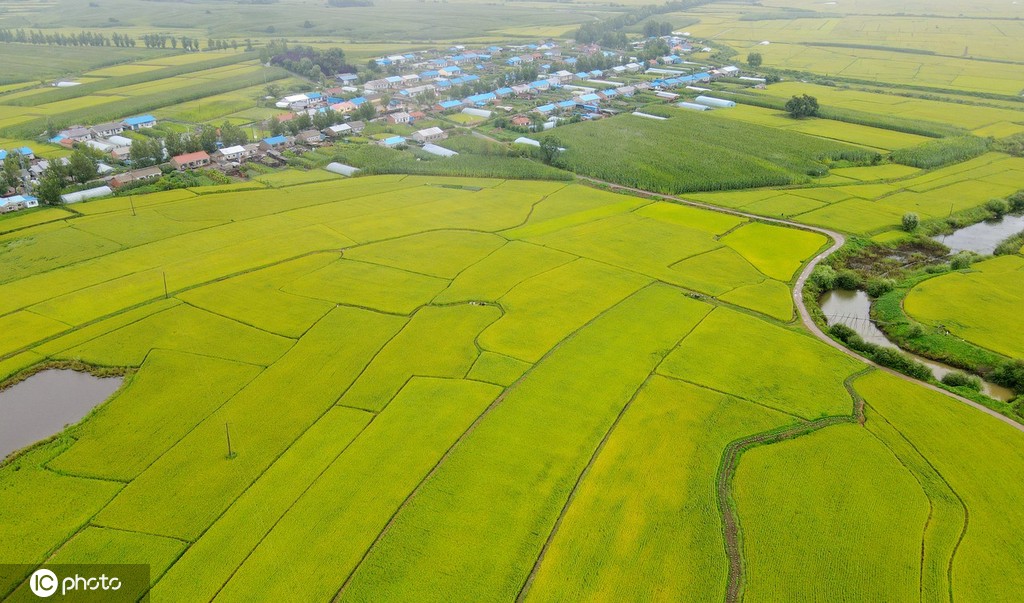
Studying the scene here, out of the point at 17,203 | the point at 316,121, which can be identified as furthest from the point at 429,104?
the point at 17,203

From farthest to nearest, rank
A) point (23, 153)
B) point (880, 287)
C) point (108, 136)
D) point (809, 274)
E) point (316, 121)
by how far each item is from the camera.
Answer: point (316, 121) < point (108, 136) < point (23, 153) < point (809, 274) < point (880, 287)

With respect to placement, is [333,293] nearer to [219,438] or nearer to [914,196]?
[219,438]

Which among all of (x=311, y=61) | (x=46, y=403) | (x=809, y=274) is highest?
(x=311, y=61)

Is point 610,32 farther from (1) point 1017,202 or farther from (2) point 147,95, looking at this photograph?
(1) point 1017,202

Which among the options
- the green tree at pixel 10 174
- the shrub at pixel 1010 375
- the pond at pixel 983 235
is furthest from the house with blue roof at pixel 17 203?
the pond at pixel 983 235

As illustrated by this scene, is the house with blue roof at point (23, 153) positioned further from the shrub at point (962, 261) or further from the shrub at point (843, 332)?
the shrub at point (962, 261)

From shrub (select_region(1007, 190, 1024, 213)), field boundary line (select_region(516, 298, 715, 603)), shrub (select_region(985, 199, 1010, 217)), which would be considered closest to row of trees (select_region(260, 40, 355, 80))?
field boundary line (select_region(516, 298, 715, 603))

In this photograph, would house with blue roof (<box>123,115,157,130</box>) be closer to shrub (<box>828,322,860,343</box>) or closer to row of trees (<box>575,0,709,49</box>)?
shrub (<box>828,322,860,343</box>)
